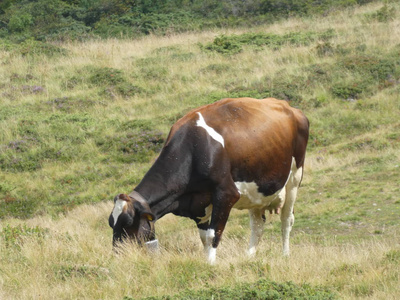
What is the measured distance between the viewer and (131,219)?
7.80 m

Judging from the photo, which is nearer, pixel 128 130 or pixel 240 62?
pixel 128 130

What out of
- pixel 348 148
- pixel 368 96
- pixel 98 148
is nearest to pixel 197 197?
pixel 348 148

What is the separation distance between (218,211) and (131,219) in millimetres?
1134

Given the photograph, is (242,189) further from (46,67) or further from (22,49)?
(22,49)

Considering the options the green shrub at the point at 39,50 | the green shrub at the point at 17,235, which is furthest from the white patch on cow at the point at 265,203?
the green shrub at the point at 39,50

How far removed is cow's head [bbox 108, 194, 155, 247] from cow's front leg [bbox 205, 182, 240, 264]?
0.78m

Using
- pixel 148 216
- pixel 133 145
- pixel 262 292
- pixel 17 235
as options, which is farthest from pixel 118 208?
pixel 133 145

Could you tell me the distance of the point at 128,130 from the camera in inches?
753

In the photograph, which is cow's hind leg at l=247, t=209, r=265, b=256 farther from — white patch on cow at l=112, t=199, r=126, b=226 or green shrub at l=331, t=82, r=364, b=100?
green shrub at l=331, t=82, r=364, b=100

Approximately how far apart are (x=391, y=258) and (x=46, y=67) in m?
19.6

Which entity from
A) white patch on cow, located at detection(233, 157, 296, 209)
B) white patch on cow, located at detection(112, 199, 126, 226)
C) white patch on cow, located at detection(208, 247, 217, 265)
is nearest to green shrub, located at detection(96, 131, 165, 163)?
white patch on cow, located at detection(233, 157, 296, 209)

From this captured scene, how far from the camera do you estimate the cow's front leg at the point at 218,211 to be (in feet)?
26.7

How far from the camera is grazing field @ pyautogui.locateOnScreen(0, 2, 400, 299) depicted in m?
6.89

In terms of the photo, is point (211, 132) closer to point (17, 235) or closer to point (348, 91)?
point (17, 235)
